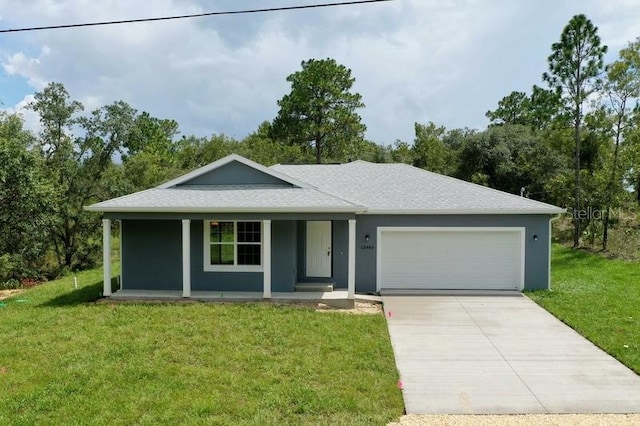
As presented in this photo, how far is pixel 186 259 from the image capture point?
38.8 ft

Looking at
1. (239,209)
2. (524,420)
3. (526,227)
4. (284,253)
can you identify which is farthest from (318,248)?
(524,420)

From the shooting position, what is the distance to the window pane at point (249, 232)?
12399mm

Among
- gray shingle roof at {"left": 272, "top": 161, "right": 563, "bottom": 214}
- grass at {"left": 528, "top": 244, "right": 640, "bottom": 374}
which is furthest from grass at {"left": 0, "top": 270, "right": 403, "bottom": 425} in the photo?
gray shingle roof at {"left": 272, "top": 161, "right": 563, "bottom": 214}

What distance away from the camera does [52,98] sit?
20.2 metres

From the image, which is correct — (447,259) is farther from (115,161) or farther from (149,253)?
(115,161)

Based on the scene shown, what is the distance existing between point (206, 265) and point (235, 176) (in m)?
2.78

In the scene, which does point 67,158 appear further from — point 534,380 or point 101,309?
point 534,380

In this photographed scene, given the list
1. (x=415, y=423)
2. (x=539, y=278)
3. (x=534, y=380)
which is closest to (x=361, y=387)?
(x=415, y=423)

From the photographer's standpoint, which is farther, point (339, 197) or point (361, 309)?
point (339, 197)

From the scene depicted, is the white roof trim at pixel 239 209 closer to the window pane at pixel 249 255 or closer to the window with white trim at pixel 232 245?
the window with white trim at pixel 232 245

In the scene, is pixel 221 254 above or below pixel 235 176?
below

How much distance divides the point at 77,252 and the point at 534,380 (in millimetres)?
20608

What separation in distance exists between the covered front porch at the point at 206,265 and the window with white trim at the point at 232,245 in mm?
55

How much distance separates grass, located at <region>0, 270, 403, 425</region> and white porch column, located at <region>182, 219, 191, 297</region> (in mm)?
920
